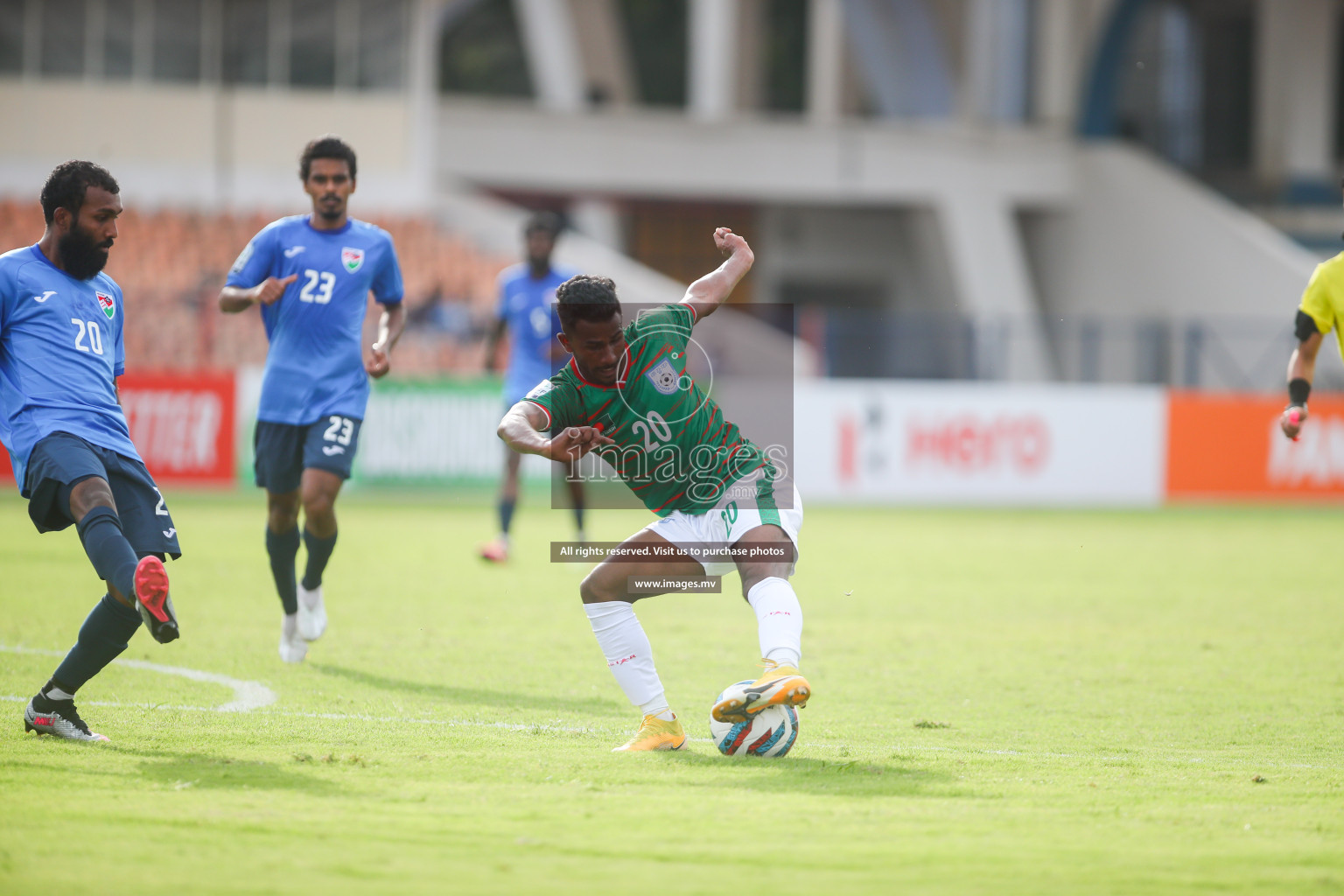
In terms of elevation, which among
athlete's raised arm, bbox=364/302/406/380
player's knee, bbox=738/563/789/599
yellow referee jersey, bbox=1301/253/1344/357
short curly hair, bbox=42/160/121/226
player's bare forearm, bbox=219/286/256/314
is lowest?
player's knee, bbox=738/563/789/599

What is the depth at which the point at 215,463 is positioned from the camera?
18.9 m

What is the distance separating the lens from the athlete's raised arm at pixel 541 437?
5.09 metres

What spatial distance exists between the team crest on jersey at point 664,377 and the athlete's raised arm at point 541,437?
28cm

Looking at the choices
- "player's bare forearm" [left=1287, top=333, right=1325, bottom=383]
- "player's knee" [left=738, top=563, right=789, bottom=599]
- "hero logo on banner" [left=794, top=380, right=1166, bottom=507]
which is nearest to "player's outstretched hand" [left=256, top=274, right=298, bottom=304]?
"player's knee" [left=738, top=563, right=789, bottom=599]

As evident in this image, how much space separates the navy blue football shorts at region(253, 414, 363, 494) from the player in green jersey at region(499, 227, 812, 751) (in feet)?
7.77

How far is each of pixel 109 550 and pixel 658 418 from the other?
2100 mm

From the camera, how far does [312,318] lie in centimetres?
791

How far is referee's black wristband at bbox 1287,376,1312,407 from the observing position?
305 inches

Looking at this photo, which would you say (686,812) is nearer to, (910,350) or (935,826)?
(935,826)

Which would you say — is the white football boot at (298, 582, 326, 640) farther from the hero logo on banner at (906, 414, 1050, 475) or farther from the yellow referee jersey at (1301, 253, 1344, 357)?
the hero logo on banner at (906, 414, 1050, 475)

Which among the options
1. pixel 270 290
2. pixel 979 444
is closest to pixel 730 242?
pixel 270 290

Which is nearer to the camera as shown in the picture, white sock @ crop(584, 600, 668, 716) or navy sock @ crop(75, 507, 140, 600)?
navy sock @ crop(75, 507, 140, 600)

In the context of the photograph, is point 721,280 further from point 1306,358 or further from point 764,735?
point 1306,358

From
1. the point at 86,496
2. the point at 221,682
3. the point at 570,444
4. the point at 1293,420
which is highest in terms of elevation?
the point at 1293,420
